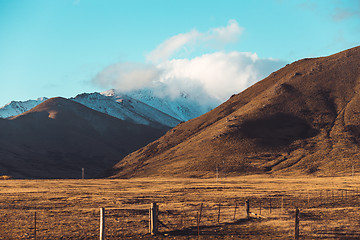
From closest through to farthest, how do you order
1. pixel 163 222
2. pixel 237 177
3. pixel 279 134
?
1. pixel 163 222
2. pixel 237 177
3. pixel 279 134

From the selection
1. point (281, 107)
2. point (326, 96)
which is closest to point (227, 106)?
point (281, 107)

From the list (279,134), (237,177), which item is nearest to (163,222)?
(237,177)

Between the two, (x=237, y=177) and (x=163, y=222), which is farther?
(x=237, y=177)

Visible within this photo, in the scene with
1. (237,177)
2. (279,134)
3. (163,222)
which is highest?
(279,134)

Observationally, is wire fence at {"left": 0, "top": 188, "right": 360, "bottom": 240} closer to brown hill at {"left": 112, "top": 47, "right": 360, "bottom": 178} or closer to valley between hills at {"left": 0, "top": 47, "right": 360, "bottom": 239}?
valley between hills at {"left": 0, "top": 47, "right": 360, "bottom": 239}

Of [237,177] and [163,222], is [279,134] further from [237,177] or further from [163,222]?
[163,222]

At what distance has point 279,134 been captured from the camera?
156 m

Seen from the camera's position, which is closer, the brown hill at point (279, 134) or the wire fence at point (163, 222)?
the wire fence at point (163, 222)

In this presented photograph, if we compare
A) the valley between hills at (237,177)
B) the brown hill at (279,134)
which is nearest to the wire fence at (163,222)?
the valley between hills at (237,177)

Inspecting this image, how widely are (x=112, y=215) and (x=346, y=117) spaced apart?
135m

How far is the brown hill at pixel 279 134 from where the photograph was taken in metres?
134

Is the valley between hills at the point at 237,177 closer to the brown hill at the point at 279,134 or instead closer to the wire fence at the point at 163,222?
the wire fence at the point at 163,222

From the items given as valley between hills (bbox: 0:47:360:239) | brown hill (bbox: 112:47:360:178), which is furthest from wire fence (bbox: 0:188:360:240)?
brown hill (bbox: 112:47:360:178)

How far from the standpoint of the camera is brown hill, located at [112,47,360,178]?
5271 inches
